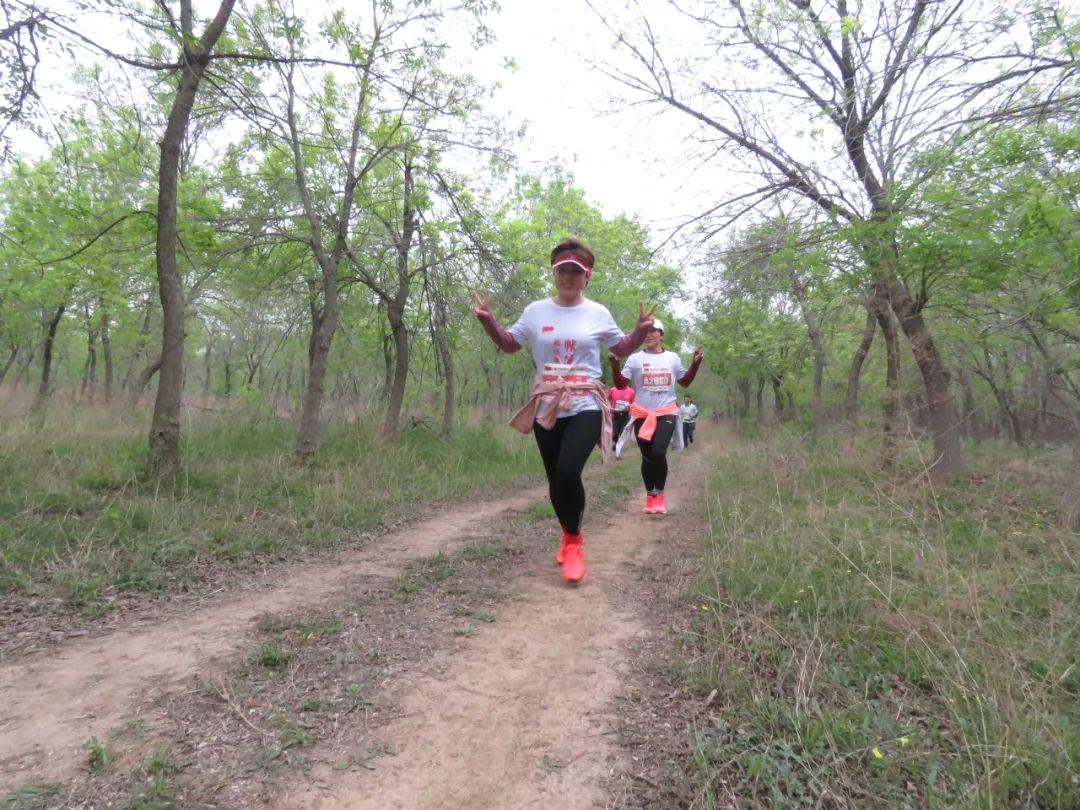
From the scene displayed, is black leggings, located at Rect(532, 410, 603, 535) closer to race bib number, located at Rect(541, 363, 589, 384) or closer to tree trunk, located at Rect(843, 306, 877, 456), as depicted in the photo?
race bib number, located at Rect(541, 363, 589, 384)

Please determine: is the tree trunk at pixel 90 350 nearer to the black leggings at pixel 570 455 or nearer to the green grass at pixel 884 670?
the black leggings at pixel 570 455

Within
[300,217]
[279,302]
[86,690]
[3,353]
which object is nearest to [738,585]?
[86,690]

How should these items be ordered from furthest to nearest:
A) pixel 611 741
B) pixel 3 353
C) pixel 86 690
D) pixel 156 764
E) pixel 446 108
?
pixel 3 353 < pixel 446 108 < pixel 86 690 < pixel 611 741 < pixel 156 764

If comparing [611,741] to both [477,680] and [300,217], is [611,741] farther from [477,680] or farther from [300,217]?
[300,217]

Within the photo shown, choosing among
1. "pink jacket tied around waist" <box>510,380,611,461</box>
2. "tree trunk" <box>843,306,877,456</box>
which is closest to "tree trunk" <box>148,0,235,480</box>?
"pink jacket tied around waist" <box>510,380,611,461</box>

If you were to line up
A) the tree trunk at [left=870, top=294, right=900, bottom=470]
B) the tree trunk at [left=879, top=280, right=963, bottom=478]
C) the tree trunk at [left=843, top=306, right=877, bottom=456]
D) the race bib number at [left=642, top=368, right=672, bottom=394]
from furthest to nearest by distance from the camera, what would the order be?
the tree trunk at [left=843, top=306, right=877, bottom=456]
the tree trunk at [left=879, top=280, right=963, bottom=478]
the tree trunk at [left=870, top=294, right=900, bottom=470]
the race bib number at [left=642, top=368, right=672, bottom=394]

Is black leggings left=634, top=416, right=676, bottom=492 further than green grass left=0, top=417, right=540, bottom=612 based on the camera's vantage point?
Yes

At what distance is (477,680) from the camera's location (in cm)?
214

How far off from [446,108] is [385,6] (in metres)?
1.21

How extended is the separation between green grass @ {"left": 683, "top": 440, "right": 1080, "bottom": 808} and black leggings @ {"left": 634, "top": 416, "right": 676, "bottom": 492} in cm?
159

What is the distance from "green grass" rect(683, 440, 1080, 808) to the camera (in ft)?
4.94

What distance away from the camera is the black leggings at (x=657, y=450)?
5258 millimetres

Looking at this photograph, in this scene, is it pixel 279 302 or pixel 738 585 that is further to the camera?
pixel 279 302

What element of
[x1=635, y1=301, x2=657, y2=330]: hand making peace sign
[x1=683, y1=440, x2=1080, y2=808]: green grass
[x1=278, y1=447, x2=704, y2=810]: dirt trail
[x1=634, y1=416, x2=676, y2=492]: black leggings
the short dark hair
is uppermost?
the short dark hair
